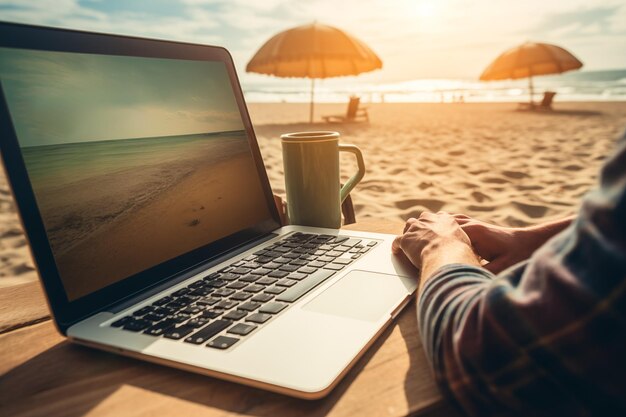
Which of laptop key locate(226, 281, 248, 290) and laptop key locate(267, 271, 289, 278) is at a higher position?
laptop key locate(226, 281, 248, 290)

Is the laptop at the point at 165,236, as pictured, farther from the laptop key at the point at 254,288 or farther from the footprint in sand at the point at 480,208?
the footprint in sand at the point at 480,208

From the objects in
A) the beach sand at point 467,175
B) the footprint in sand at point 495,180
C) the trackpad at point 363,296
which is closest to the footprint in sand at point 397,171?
the beach sand at point 467,175

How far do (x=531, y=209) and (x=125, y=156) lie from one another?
3331mm

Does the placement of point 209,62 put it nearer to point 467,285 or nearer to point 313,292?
point 313,292

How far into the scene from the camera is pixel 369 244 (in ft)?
3.56

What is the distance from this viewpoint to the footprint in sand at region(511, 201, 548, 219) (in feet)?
11.2

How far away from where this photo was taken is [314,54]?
10133mm

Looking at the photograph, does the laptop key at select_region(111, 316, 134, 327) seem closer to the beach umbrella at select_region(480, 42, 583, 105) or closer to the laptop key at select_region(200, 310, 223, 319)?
the laptop key at select_region(200, 310, 223, 319)

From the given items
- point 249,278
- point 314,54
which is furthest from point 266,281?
point 314,54

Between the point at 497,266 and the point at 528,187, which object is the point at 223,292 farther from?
the point at 528,187

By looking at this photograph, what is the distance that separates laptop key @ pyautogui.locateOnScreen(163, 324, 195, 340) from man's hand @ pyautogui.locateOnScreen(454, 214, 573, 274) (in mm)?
599

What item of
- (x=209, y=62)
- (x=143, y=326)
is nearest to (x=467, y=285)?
(x=143, y=326)

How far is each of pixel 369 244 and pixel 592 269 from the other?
2.33 ft

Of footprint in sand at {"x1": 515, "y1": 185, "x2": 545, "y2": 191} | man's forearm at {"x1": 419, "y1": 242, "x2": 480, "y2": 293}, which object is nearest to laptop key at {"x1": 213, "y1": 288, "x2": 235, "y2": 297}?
man's forearm at {"x1": 419, "y1": 242, "x2": 480, "y2": 293}
